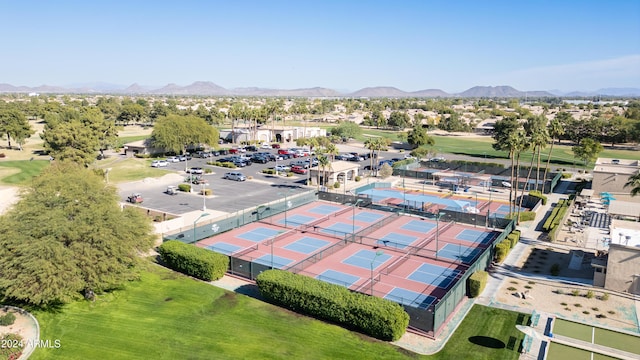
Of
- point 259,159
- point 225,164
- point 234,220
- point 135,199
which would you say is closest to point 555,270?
point 234,220

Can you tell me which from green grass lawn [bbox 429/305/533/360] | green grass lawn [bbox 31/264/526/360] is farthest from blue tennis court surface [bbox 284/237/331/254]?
green grass lawn [bbox 429/305/533/360]

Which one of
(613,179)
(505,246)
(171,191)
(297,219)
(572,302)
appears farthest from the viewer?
(613,179)

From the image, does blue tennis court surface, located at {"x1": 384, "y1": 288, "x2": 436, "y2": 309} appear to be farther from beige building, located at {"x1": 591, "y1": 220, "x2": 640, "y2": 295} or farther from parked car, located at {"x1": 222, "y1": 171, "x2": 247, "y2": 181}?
parked car, located at {"x1": 222, "y1": 171, "x2": 247, "y2": 181}

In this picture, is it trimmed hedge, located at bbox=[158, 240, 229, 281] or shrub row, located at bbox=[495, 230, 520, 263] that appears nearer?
trimmed hedge, located at bbox=[158, 240, 229, 281]

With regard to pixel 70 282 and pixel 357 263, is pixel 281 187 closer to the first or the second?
pixel 357 263

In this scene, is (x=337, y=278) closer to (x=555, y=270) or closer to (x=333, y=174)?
(x=555, y=270)

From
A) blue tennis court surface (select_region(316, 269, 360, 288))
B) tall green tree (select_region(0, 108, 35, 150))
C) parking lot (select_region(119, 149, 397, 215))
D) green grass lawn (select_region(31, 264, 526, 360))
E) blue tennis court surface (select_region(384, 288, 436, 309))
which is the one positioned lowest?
green grass lawn (select_region(31, 264, 526, 360))

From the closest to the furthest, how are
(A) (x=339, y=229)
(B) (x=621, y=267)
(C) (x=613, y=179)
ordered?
(B) (x=621, y=267), (A) (x=339, y=229), (C) (x=613, y=179)
